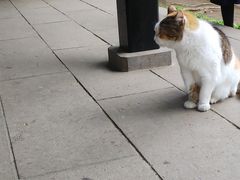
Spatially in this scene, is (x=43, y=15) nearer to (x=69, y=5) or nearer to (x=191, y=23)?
(x=69, y=5)

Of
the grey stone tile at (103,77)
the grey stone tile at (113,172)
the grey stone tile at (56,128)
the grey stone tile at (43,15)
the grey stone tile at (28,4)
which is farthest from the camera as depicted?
the grey stone tile at (28,4)

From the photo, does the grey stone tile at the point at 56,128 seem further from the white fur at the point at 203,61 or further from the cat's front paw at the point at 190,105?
the white fur at the point at 203,61

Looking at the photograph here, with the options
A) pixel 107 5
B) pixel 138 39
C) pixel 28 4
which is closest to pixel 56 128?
pixel 138 39

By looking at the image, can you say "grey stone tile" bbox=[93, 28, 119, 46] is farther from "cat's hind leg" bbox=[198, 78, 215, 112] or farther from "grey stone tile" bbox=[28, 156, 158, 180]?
"grey stone tile" bbox=[28, 156, 158, 180]

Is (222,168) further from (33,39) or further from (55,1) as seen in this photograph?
(55,1)

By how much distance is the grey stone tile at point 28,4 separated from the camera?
1184 cm

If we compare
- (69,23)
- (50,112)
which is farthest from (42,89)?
(69,23)

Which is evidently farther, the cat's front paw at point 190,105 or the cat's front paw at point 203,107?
the cat's front paw at point 190,105

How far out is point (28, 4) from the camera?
1227 centimetres

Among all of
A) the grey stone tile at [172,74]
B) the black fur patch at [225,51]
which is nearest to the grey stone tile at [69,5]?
the grey stone tile at [172,74]

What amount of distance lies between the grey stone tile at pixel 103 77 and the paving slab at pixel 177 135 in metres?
0.24

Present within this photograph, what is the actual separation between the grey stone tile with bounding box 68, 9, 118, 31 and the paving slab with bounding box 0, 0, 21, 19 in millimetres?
1499

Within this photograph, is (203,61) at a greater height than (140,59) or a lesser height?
greater

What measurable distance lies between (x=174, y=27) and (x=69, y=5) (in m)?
7.90
